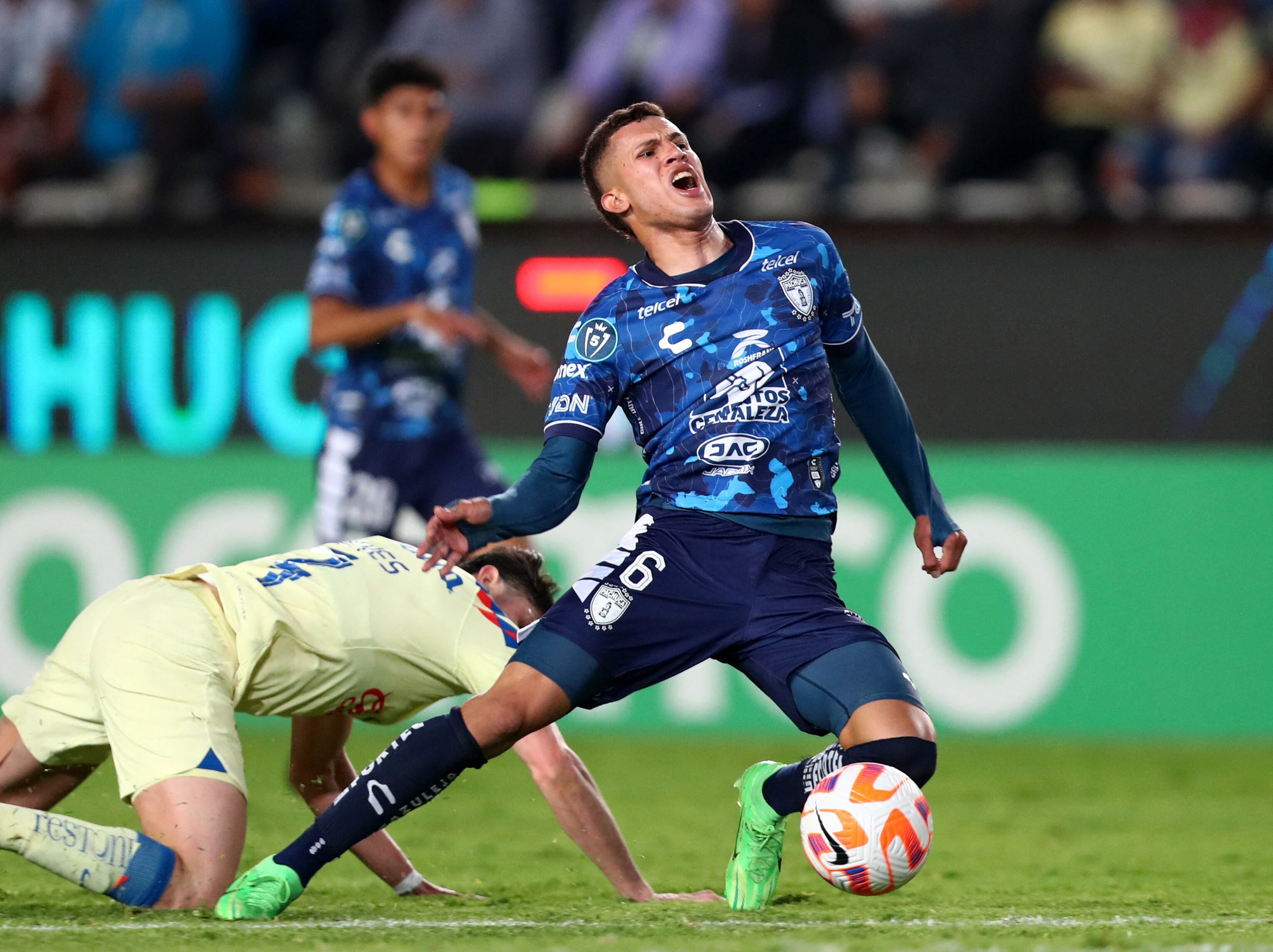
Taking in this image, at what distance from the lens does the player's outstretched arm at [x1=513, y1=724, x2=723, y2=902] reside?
4539mm

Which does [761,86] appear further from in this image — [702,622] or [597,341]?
[702,622]

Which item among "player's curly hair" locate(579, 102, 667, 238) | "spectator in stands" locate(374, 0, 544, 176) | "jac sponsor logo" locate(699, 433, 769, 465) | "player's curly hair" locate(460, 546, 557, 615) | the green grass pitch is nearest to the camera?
the green grass pitch

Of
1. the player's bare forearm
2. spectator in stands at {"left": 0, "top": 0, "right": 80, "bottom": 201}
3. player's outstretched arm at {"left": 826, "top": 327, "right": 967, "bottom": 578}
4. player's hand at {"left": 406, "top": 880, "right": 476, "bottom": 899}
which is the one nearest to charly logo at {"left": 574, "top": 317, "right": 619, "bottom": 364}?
player's outstretched arm at {"left": 826, "top": 327, "right": 967, "bottom": 578}

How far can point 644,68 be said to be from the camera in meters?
9.93

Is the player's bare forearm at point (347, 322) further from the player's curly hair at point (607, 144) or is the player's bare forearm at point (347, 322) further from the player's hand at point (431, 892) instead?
the player's hand at point (431, 892)

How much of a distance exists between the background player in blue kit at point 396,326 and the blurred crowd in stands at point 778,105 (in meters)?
2.79

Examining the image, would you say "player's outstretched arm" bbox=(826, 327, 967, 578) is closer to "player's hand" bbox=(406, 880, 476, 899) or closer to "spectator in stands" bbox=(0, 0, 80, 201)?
"player's hand" bbox=(406, 880, 476, 899)

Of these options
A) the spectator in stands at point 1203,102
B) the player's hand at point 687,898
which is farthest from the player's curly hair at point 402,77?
the spectator in stands at point 1203,102

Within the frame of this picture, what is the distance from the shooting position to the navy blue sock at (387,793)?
14.1 feet

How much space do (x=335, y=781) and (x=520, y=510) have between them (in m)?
1.18

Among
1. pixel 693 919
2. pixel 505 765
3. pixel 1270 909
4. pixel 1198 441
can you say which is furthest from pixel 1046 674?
pixel 693 919

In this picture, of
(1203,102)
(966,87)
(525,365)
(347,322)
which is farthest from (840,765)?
(1203,102)

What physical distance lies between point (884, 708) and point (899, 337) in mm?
5307

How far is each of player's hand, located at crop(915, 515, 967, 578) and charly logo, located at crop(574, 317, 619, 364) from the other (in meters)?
0.89
